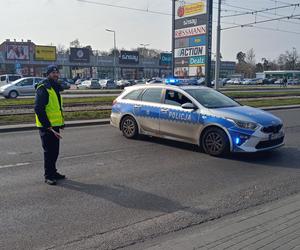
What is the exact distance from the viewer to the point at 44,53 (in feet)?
224

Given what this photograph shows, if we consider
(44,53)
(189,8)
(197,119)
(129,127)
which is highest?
(44,53)

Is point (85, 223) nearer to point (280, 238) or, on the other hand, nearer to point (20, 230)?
point (20, 230)

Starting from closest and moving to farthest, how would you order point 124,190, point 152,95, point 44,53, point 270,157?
point 124,190
point 270,157
point 152,95
point 44,53

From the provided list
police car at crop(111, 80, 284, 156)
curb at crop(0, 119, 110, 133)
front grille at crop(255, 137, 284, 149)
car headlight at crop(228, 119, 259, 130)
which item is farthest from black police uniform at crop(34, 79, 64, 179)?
curb at crop(0, 119, 110, 133)

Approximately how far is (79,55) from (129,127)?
6756 centimetres

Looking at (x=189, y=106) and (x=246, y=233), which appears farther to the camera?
(x=189, y=106)

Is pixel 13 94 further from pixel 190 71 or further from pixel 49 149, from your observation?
pixel 49 149

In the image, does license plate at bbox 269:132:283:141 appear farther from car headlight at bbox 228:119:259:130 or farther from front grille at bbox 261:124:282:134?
car headlight at bbox 228:119:259:130

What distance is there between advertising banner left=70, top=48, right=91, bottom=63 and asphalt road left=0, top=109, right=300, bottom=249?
67.2 meters

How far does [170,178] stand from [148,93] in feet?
12.0

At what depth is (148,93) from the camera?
9.27 meters

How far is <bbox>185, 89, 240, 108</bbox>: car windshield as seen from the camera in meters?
8.16

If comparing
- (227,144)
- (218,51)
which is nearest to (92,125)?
(227,144)

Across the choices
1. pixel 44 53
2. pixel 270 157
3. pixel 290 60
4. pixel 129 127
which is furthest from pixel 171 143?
pixel 290 60
